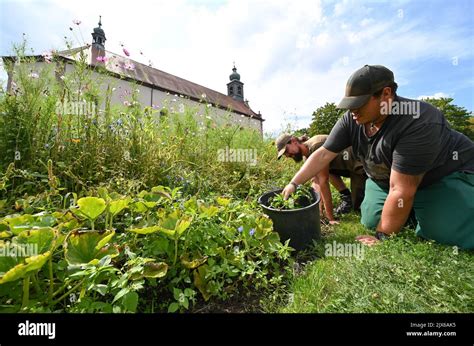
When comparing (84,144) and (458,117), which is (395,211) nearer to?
(84,144)

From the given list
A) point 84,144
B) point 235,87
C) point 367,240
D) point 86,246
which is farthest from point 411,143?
point 235,87

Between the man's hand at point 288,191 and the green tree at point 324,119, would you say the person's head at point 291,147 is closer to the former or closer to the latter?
the man's hand at point 288,191

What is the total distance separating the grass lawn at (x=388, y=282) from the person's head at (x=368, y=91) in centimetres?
106

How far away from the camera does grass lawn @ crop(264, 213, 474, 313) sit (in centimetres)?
117

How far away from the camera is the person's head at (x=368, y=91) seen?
186cm

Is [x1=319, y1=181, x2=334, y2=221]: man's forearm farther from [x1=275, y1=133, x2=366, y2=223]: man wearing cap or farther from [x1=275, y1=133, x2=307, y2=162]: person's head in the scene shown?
[x1=275, y1=133, x2=307, y2=162]: person's head

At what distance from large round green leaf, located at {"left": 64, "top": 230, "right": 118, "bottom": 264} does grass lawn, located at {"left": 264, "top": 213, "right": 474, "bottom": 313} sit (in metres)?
0.90

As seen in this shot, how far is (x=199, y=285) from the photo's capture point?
1.27 m

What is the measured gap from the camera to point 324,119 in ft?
48.1

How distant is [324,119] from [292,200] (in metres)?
14.1

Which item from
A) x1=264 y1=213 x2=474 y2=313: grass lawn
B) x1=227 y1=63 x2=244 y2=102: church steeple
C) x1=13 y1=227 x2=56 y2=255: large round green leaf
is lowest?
x1=264 y1=213 x2=474 y2=313: grass lawn

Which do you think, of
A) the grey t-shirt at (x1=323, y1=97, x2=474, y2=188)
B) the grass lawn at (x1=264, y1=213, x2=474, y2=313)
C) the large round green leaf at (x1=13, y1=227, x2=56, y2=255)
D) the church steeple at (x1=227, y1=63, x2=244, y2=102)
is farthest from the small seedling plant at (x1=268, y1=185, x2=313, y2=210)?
the church steeple at (x1=227, y1=63, x2=244, y2=102)

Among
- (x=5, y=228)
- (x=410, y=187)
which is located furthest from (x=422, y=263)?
(x=5, y=228)
